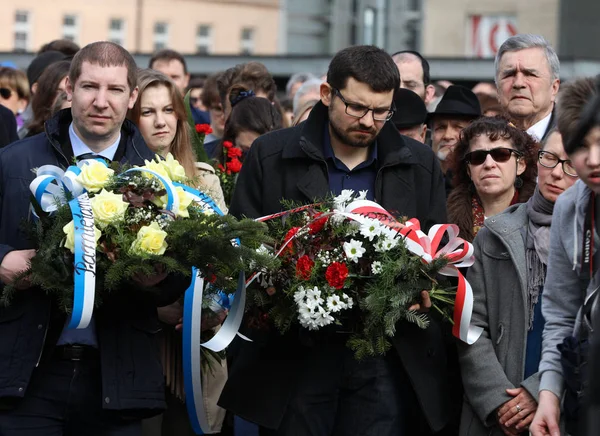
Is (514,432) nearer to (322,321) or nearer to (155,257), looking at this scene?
(322,321)

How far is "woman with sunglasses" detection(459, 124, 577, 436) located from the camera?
6.10 metres

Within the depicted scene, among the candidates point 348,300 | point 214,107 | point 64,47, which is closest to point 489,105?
point 214,107

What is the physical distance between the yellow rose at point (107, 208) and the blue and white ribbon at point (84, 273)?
8 cm

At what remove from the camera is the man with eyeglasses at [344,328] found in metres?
6.00

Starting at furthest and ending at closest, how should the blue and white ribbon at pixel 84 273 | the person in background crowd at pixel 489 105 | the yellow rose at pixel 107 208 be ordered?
the person in background crowd at pixel 489 105, the yellow rose at pixel 107 208, the blue and white ribbon at pixel 84 273

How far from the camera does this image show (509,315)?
6.19m

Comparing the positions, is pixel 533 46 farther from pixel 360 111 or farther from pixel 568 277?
pixel 568 277

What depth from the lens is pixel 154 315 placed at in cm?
604

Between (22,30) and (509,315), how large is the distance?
53.3 metres

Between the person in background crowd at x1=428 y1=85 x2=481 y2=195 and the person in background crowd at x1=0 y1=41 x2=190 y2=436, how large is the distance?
3123 mm

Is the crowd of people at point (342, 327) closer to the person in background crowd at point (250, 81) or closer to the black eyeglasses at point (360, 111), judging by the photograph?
the black eyeglasses at point (360, 111)

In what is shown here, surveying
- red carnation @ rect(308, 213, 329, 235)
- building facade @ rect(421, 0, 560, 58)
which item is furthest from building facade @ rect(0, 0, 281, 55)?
red carnation @ rect(308, 213, 329, 235)

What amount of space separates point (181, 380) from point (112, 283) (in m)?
1.47

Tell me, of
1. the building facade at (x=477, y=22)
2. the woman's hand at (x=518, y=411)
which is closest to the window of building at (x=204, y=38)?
the building facade at (x=477, y=22)
